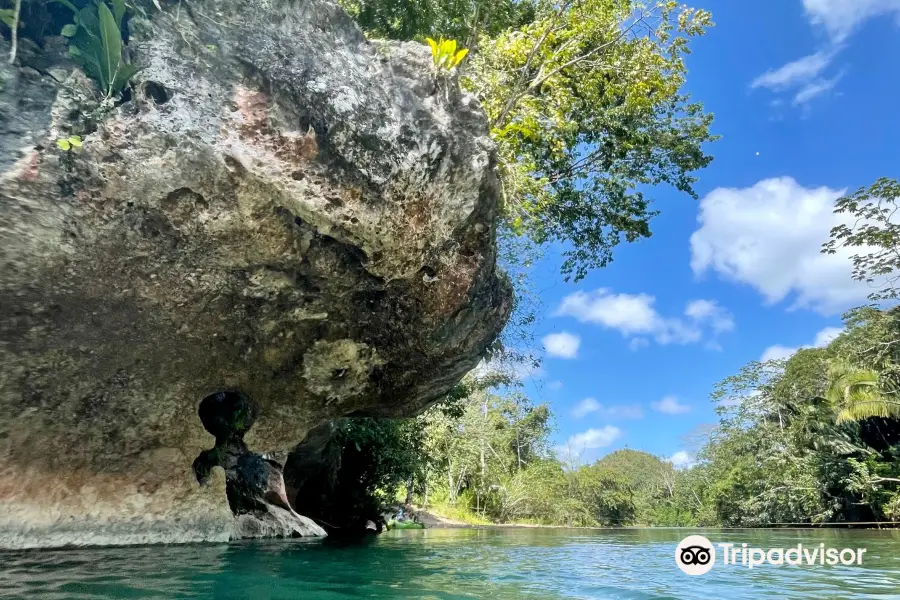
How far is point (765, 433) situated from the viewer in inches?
1046

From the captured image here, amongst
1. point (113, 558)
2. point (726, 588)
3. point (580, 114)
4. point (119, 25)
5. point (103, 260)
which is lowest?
point (113, 558)

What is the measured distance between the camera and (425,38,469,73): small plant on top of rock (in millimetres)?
5793

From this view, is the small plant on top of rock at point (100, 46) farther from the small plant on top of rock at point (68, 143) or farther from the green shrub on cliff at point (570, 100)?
the green shrub on cliff at point (570, 100)

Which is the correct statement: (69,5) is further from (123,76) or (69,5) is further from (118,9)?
(123,76)

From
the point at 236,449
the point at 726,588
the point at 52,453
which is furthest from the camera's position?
the point at 236,449

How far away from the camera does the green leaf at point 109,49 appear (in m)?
4.45

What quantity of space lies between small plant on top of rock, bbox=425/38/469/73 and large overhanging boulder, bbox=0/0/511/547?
0.41 feet

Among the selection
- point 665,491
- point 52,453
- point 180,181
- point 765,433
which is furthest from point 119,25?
point 665,491

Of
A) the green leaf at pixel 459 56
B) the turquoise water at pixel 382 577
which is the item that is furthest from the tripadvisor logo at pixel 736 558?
the green leaf at pixel 459 56

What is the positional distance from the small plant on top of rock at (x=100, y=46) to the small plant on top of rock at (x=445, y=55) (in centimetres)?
280

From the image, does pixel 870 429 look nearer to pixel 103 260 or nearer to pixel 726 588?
pixel 726 588

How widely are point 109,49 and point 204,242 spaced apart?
173 centimetres

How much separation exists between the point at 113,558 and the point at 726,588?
502cm

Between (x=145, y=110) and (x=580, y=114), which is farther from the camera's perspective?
(x=580, y=114)
